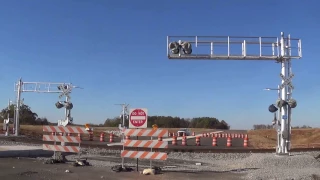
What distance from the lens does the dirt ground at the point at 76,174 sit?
12.5 meters

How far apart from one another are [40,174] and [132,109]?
3.81m

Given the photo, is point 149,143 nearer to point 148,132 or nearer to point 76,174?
point 148,132

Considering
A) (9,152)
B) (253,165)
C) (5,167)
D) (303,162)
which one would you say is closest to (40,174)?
(5,167)

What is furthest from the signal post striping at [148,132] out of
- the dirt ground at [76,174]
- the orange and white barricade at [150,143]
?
the dirt ground at [76,174]

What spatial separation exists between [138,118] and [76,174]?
9.47ft

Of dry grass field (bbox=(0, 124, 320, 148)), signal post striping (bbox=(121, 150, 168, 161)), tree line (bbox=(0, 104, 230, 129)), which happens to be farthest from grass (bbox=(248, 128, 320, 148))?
tree line (bbox=(0, 104, 230, 129))

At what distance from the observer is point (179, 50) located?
19.6 m

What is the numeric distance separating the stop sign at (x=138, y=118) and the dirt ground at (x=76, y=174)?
1688 millimetres

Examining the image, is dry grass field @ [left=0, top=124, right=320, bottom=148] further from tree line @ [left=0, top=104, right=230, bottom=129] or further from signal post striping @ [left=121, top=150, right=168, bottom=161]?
tree line @ [left=0, top=104, right=230, bottom=129]

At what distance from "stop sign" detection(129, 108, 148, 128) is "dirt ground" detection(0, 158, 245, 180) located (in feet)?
5.54

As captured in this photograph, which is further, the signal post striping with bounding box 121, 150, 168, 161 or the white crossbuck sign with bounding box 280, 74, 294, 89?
the white crossbuck sign with bounding box 280, 74, 294, 89

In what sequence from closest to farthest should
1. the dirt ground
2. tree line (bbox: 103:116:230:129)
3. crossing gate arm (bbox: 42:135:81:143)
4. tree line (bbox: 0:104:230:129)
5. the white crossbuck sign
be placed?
the dirt ground, crossing gate arm (bbox: 42:135:81:143), the white crossbuck sign, tree line (bbox: 0:104:230:129), tree line (bbox: 103:116:230:129)

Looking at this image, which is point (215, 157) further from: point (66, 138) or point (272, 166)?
point (66, 138)

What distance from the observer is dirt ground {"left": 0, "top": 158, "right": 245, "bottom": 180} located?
1247cm
